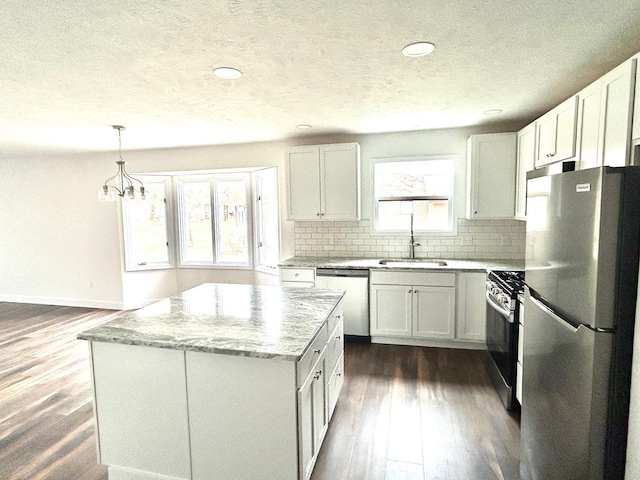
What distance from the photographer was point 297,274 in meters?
3.93

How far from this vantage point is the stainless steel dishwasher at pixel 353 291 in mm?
3736

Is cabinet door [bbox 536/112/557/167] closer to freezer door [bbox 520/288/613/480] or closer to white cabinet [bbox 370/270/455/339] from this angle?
white cabinet [bbox 370/270/455/339]

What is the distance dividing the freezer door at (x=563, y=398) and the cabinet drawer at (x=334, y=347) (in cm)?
112

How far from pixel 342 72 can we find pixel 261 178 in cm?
288

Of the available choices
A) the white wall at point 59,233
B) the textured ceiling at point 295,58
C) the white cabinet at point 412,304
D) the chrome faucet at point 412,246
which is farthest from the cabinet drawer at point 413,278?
the white wall at point 59,233

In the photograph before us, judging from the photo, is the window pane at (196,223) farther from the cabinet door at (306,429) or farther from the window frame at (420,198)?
the cabinet door at (306,429)

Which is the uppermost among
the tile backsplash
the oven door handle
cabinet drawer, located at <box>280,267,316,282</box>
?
the tile backsplash

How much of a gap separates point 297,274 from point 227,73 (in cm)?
228

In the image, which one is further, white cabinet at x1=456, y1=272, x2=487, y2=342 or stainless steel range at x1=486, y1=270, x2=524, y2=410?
white cabinet at x1=456, y1=272, x2=487, y2=342

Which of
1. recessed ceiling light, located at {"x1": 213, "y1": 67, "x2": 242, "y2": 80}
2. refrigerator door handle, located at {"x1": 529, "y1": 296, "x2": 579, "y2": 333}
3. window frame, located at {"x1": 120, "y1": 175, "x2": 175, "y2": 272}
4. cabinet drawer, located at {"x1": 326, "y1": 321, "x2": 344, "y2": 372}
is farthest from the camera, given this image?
window frame, located at {"x1": 120, "y1": 175, "x2": 175, "y2": 272}

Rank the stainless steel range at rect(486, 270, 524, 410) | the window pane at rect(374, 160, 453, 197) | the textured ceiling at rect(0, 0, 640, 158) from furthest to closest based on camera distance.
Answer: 1. the window pane at rect(374, 160, 453, 197)
2. the stainless steel range at rect(486, 270, 524, 410)
3. the textured ceiling at rect(0, 0, 640, 158)

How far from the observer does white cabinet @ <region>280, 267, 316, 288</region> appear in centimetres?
388

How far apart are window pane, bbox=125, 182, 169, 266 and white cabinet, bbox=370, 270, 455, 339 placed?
3463 mm

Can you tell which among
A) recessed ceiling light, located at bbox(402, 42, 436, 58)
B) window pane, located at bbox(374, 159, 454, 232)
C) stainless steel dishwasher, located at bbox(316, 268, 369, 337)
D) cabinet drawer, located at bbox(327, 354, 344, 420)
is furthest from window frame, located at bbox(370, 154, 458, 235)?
recessed ceiling light, located at bbox(402, 42, 436, 58)
